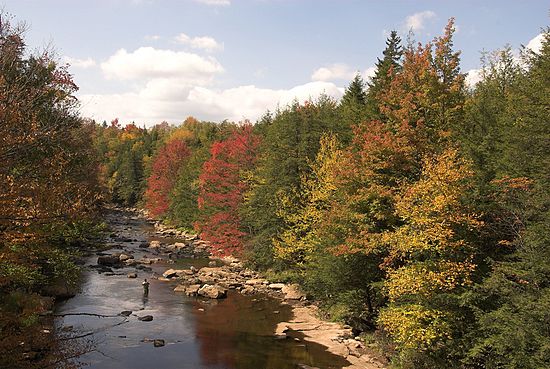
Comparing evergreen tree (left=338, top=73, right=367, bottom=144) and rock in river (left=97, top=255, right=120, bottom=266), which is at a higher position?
evergreen tree (left=338, top=73, right=367, bottom=144)

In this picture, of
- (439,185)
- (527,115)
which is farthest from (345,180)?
(527,115)

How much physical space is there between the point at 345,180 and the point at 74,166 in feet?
57.2

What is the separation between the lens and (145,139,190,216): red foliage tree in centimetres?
8719

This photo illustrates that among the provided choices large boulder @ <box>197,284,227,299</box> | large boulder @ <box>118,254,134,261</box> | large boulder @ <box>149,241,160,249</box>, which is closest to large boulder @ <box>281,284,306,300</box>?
large boulder @ <box>197,284,227,299</box>

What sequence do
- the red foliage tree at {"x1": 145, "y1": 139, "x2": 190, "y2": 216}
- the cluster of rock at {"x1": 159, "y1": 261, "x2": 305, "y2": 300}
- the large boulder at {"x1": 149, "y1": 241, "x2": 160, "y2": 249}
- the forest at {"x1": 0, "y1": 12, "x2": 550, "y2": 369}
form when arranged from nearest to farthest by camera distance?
the forest at {"x1": 0, "y1": 12, "x2": 550, "y2": 369} < the cluster of rock at {"x1": 159, "y1": 261, "x2": 305, "y2": 300} < the large boulder at {"x1": 149, "y1": 241, "x2": 160, "y2": 249} < the red foliage tree at {"x1": 145, "y1": 139, "x2": 190, "y2": 216}

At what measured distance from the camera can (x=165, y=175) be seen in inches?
3533

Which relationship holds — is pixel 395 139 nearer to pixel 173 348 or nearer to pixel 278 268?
pixel 173 348

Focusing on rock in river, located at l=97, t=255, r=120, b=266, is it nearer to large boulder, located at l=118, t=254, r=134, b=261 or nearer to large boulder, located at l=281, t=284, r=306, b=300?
large boulder, located at l=118, t=254, r=134, b=261

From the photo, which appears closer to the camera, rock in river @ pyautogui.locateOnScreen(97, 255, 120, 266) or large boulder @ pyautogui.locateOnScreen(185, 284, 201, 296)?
large boulder @ pyautogui.locateOnScreen(185, 284, 201, 296)

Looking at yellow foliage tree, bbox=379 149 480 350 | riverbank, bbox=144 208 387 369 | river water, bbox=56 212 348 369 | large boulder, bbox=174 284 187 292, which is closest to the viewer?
yellow foliage tree, bbox=379 149 480 350

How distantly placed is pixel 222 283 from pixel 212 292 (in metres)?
4.52

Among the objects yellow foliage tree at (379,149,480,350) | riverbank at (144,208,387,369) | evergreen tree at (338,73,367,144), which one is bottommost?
riverbank at (144,208,387,369)

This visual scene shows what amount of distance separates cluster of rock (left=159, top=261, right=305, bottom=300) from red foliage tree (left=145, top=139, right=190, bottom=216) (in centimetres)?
4357

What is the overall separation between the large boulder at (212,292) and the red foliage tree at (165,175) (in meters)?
50.9
